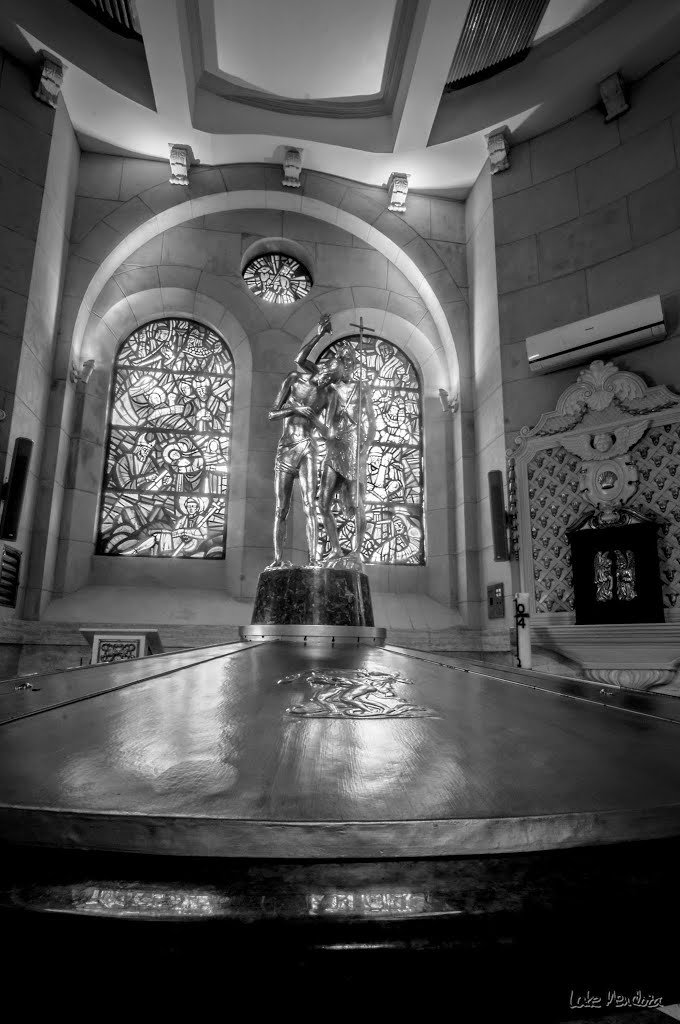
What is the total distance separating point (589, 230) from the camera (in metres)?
5.29

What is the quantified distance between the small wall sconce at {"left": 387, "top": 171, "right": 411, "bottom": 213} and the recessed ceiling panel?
773 mm

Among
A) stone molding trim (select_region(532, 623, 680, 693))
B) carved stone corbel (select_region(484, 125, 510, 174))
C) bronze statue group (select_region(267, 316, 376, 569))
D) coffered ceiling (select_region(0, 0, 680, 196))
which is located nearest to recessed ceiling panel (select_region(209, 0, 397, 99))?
coffered ceiling (select_region(0, 0, 680, 196))

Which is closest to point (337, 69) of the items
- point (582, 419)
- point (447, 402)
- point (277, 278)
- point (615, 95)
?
point (277, 278)

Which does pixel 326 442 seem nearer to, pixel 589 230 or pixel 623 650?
pixel 623 650

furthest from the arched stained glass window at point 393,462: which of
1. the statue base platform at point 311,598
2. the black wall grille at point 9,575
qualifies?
the statue base platform at point 311,598

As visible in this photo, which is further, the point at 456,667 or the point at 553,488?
the point at 553,488

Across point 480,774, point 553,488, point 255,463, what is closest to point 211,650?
point 480,774

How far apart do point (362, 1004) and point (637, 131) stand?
6.32 metres

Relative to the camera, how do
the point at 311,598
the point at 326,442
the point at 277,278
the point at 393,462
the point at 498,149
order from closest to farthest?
the point at 311,598
the point at 326,442
the point at 498,149
the point at 393,462
the point at 277,278

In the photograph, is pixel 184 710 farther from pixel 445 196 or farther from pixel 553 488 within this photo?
pixel 445 196

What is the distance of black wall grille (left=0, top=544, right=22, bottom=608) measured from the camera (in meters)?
4.72

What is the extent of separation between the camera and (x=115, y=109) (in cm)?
570

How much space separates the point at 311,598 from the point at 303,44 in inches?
219

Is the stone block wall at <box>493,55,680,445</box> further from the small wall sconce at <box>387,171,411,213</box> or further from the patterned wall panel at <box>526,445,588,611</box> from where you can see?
the small wall sconce at <box>387,171,411,213</box>
